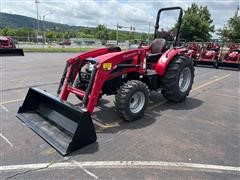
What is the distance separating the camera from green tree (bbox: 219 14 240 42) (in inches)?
1307

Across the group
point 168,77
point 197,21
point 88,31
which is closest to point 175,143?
point 168,77

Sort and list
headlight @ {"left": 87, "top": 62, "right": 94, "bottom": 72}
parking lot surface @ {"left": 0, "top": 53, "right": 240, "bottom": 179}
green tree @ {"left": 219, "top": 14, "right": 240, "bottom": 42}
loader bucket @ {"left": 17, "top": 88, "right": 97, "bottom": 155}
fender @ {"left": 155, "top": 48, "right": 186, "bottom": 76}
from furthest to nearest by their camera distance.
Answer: green tree @ {"left": 219, "top": 14, "right": 240, "bottom": 42} < fender @ {"left": 155, "top": 48, "right": 186, "bottom": 76} < headlight @ {"left": 87, "top": 62, "right": 94, "bottom": 72} < loader bucket @ {"left": 17, "top": 88, "right": 97, "bottom": 155} < parking lot surface @ {"left": 0, "top": 53, "right": 240, "bottom": 179}

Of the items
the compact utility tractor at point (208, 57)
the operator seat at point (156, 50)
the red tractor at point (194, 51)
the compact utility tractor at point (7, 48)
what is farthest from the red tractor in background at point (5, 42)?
the operator seat at point (156, 50)

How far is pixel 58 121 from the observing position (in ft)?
14.6

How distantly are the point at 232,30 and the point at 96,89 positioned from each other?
34400 millimetres

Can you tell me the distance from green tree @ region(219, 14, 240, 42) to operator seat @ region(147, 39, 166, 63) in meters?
30.1

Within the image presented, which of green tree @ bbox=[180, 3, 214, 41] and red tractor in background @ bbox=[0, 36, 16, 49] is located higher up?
green tree @ bbox=[180, 3, 214, 41]

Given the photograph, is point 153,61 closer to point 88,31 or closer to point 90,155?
point 90,155

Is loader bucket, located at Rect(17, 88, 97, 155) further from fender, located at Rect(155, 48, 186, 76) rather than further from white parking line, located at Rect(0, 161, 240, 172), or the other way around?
fender, located at Rect(155, 48, 186, 76)

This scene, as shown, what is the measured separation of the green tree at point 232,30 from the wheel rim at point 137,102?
105 ft

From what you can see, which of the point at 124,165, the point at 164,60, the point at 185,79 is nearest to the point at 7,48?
the point at 185,79

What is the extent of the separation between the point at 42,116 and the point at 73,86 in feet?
3.03

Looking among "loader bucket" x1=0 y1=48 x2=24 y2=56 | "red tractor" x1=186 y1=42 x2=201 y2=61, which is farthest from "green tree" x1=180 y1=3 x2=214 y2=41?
"loader bucket" x1=0 y1=48 x2=24 y2=56

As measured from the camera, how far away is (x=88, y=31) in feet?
398
